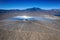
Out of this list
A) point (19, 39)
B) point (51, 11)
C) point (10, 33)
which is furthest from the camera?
point (51, 11)

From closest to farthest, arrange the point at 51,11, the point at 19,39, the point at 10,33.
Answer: the point at 19,39 < the point at 10,33 < the point at 51,11

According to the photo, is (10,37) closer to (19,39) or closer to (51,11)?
(19,39)

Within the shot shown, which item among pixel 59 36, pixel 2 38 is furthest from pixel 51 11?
pixel 2 38

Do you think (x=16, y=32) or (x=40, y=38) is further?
(x=16, y=32)

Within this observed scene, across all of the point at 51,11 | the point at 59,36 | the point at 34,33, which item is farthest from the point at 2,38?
the point at 51,11

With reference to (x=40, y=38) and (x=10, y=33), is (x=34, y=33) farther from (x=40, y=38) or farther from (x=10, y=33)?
(x=10, y=33)

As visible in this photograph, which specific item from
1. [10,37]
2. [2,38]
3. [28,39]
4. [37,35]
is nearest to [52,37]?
[37,35]

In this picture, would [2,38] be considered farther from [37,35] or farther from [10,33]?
[37,35]

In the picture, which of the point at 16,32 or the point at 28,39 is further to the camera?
the point at 16,32
